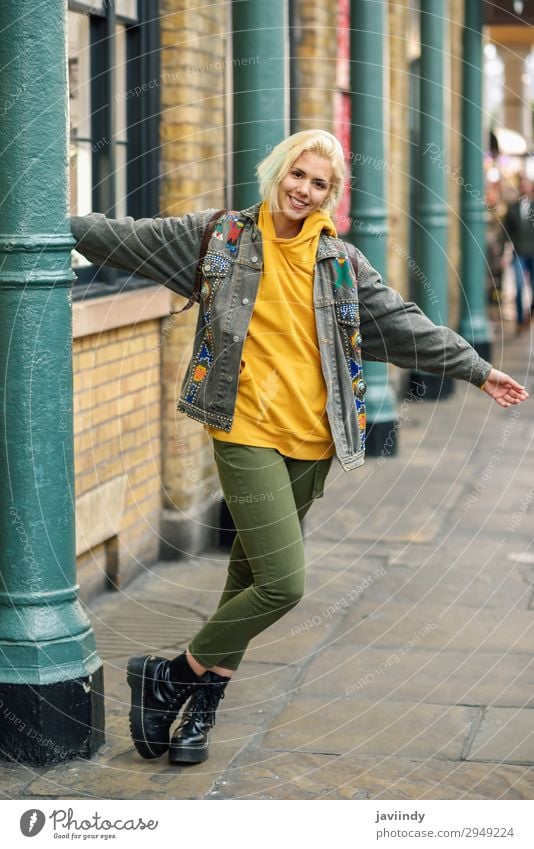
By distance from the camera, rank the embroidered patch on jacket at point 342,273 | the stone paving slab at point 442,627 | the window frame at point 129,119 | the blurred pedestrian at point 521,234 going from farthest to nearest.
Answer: the blurred pedestrian at point 521,234 < the window frame at point 129,119 < the stone paving slab at point 442,627 < the embroidered patch on jacket at point 342,273

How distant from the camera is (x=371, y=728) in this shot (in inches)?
195

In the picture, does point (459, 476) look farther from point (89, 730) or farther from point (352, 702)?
point (89, 730)

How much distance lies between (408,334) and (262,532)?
0.79 m

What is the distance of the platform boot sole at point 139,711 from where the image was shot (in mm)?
4559

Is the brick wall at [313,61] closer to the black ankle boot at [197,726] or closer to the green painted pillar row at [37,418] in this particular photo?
the green painted pillar row at [37,418]

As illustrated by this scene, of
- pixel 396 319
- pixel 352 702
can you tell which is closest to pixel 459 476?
pixel 352 702

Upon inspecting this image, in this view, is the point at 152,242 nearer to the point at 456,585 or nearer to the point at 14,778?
the point at 14,778

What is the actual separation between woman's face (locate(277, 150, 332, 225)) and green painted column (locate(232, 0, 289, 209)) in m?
2.50

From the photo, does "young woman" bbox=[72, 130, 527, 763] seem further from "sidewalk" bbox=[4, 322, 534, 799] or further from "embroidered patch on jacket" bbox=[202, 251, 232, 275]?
"sidewalk" bbox=[4, 322, 534, 799]

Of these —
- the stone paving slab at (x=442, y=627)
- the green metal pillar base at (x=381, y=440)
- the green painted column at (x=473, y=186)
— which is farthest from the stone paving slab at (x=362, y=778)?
the green painted column at (x=473, y=186)

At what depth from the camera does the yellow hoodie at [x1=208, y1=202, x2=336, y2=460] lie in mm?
4336

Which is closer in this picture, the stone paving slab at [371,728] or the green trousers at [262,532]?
the green trousers at [262,532]
